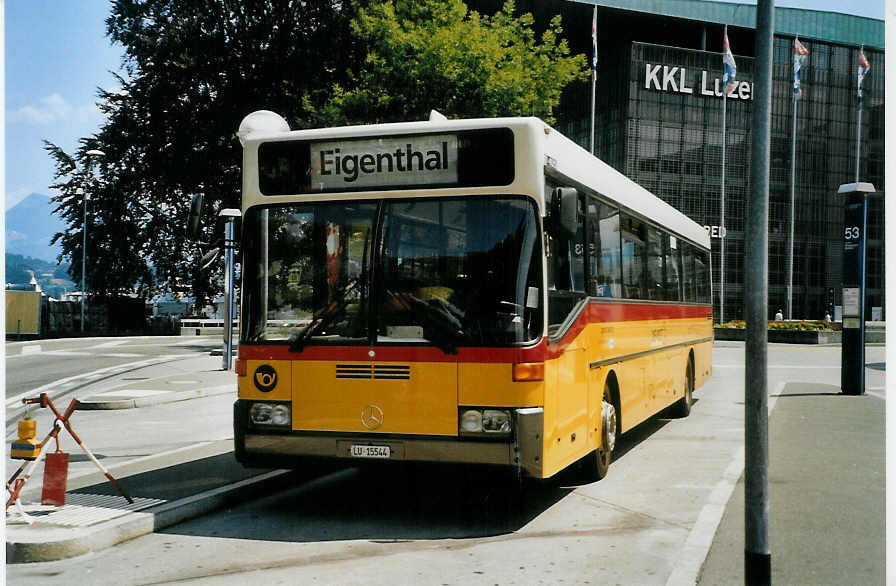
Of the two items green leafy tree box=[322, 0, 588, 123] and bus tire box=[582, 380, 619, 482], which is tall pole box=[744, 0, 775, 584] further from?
green leafy tree box=[322, 0, 588, 123]

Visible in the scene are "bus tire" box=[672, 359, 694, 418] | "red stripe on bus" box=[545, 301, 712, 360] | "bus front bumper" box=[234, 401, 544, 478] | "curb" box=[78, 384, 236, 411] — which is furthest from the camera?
"curb" box=[78, 384, 236, 411]

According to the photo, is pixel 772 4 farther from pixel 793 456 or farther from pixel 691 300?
pixel 691 300

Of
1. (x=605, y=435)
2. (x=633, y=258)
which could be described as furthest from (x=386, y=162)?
(x=633, y=258)

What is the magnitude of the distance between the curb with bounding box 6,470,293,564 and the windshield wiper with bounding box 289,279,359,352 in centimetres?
146

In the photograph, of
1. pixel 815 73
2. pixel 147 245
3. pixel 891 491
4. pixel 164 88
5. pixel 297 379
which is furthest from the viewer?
pixel 815 73

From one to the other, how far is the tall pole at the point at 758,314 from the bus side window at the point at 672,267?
25.5ft

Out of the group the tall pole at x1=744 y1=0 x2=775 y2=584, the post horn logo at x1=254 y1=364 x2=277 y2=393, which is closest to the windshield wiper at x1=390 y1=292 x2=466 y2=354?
the post horn logo at x1=254 y1=364 x2=277 y2=393

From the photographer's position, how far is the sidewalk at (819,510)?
6.02m

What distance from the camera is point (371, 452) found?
7301mm

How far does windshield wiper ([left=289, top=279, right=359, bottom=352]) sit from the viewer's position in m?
7.48

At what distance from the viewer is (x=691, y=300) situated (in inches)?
587

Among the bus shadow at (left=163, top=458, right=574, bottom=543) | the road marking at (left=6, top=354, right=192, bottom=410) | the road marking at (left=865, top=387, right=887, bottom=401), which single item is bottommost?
the road marking at (left=6, top=354, right=192, bottom=410)

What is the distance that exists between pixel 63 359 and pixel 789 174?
62.0 meters

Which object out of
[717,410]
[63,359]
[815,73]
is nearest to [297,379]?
[717,410]
